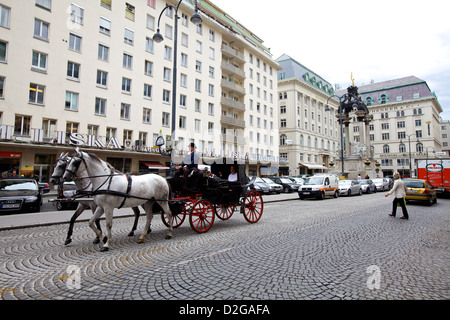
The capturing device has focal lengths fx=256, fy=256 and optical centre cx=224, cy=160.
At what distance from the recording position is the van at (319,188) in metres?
18.7

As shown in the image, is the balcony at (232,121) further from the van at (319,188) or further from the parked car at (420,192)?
the parked car at (420,192)

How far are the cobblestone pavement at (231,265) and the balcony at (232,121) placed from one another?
32.2 metres

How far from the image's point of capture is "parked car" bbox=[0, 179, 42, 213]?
1071 cm

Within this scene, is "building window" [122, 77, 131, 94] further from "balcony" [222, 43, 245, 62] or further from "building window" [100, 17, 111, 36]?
"balcony" [222, 43, 245, 62]

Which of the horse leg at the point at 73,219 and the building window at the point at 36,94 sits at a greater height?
the building window at the point at 36,94

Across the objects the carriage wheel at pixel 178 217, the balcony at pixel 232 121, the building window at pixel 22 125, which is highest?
the balcony at pixel 232 121

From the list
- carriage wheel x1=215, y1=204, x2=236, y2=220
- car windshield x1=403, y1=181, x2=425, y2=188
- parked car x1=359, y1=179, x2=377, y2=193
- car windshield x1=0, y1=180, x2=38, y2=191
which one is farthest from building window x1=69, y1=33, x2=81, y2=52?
parked car x1=359, y1=179, x2=377, y2=193

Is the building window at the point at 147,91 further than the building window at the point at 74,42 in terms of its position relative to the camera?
Yes

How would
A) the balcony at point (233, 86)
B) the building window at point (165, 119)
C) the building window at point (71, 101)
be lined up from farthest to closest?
the balcony at point (233, 86)
the building window at point (165, 119)
the building window at point (71, 101)

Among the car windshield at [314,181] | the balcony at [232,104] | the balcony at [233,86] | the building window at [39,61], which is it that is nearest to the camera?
the car windshield at [314,181]

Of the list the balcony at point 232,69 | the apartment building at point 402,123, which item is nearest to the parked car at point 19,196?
the balcony at point 232,69

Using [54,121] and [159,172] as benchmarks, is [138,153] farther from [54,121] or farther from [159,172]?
[159,172]

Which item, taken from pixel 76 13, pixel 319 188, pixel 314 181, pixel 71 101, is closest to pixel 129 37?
pixel 76 13
